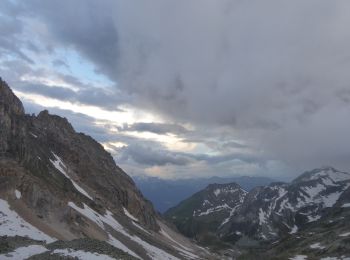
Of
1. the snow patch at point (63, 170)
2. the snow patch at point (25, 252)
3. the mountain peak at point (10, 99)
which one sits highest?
the mountain peak at point (10, 99)

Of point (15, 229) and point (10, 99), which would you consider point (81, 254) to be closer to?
point (15, 229)

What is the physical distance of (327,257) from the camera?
134000mm

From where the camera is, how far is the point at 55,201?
100 m

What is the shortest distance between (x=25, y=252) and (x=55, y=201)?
6046 centimetres

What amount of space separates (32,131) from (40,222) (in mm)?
83847

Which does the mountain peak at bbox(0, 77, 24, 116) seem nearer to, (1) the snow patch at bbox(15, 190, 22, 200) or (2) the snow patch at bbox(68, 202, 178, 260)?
(2) the snow patch at bbox(68, 202, 178, 260)

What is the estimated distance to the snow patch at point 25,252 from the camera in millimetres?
38759

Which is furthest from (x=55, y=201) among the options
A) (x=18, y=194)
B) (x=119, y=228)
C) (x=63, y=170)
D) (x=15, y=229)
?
(x=63, y=170)

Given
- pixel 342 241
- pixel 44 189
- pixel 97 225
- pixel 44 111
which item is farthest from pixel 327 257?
pixel 44 111

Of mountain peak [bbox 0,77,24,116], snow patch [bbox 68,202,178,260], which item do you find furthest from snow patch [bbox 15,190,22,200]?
mountain peak [bbox 0,77,24,116]

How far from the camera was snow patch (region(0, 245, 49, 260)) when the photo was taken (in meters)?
38.8

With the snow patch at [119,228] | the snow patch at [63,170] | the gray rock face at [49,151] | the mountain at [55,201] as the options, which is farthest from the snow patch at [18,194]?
the snow patch at [63,170]

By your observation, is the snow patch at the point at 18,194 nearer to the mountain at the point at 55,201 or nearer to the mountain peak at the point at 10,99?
the mountain at the point at 55,201

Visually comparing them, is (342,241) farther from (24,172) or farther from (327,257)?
(24,172)
